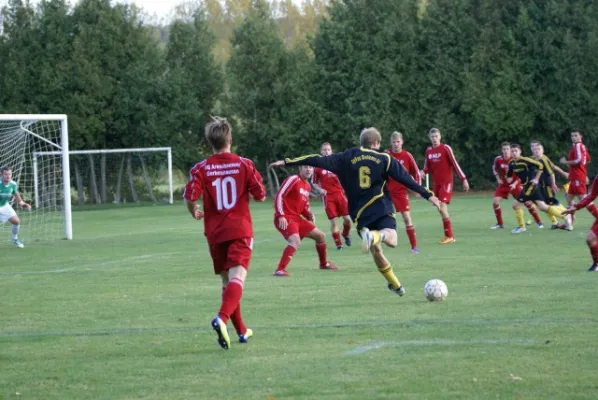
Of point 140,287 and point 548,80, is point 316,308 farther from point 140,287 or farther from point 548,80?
point 548,80

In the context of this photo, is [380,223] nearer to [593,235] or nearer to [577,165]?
[593,235]

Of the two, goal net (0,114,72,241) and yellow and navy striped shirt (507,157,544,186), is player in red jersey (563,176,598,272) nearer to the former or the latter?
yellow and navy striped shirt (507,157,544,186)

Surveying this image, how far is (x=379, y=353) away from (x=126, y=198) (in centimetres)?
4174

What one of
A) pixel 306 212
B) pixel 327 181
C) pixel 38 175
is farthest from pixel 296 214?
pixel 38 175

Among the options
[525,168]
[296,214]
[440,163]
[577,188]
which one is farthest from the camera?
[577,188]

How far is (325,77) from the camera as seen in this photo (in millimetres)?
48188

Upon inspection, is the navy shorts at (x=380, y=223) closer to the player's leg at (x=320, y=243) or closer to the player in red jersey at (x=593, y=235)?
the player in red jersey at (x=593, y=235)

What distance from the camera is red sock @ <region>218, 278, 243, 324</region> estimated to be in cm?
757

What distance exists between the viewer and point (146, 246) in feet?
65.8

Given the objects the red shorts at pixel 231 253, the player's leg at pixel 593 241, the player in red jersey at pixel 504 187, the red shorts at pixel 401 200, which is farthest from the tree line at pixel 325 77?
the red shorts at pixel 231 253

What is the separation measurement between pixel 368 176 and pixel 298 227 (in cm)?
332

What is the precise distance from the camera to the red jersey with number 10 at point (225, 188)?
795cm

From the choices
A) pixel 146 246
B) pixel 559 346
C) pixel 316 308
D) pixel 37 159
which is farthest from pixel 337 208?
pixel 37 159

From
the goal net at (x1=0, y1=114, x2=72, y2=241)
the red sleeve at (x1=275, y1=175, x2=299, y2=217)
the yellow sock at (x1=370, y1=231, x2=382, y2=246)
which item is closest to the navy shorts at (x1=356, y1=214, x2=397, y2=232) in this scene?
the yellow sock at (x1=370, y1=231, x2=382, y2=246)
